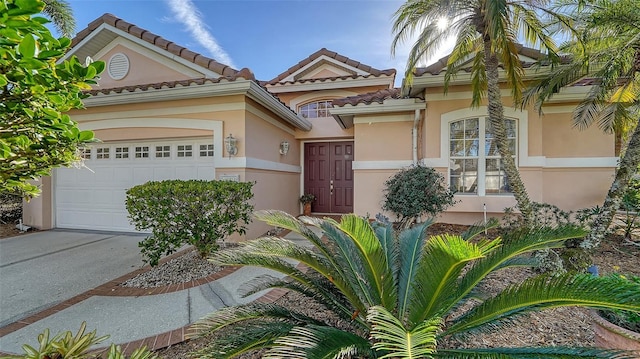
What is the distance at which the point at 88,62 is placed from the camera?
1.85m

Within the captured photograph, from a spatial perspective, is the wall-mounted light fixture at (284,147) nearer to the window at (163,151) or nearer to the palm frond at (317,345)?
the window at (163,151)

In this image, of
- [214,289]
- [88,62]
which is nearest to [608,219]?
[214,289]

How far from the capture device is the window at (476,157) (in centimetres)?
708

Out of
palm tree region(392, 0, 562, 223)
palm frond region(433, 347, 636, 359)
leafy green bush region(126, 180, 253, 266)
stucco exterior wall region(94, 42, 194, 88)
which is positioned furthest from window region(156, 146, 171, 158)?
palm frond region(433, 347, 636, 359)

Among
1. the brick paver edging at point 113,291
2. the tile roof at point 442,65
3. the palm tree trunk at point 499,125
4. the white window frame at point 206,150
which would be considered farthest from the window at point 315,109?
the brick paver edging at point 113,291

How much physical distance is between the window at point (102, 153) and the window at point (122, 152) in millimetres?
405

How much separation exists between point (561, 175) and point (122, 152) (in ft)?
40.9

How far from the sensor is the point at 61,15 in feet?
35.5

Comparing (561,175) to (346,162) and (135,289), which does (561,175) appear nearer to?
(346,162)

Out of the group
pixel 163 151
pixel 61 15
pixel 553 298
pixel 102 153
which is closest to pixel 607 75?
pixel 553 298

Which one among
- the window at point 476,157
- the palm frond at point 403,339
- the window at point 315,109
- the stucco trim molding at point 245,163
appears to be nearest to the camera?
the palm frond at point 403,339

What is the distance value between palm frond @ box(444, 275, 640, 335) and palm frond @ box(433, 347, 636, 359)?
25 centimetres

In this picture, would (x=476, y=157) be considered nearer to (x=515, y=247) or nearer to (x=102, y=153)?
(x=515, y=247)

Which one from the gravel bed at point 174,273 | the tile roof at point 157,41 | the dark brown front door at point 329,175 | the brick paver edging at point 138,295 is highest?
the tile roof at point 157,41
